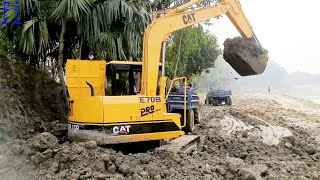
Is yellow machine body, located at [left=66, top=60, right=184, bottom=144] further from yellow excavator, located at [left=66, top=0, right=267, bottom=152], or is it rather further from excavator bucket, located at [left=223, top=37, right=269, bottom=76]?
excavator bucket, located at [left=223, top=37, right=269, bottom=76]

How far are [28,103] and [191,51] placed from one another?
1708 centimetres

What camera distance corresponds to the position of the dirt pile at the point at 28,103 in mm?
9143

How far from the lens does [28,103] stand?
10.5m

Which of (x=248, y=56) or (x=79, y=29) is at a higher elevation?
(x=79, y=29)

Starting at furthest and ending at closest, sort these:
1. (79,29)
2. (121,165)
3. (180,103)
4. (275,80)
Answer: (275,80)
(79,29)
(180,103)
(121,165)

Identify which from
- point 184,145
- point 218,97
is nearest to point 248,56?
point 184,145

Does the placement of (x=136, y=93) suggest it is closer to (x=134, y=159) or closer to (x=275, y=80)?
(x=134, y=159)

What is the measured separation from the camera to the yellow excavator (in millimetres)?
6820

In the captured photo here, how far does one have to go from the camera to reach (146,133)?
7.08 m

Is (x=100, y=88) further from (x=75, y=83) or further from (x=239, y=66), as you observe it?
(x=239, y=66)

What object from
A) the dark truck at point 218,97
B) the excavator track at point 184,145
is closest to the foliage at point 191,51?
the dark truck at point 218,97

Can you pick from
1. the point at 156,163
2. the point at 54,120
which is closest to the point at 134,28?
the point at 54,120

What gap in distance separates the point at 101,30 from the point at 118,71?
4118 millimetres

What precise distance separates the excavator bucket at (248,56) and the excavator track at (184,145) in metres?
2.33
